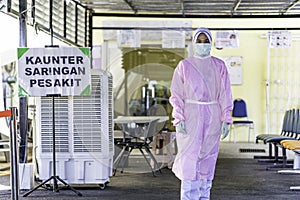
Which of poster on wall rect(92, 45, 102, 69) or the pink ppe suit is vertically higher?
poster on wall rect(92, 45, 102, 69)

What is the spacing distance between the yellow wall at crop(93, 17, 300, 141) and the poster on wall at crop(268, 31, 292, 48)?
2.89 ft

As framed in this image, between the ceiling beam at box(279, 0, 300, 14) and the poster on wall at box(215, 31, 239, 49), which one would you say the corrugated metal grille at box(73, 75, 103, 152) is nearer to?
the ceiling beam at box(279, 0, 300, 14)

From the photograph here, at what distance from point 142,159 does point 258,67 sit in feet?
14.1

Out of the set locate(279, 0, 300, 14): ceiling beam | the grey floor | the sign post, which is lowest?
the grey floor

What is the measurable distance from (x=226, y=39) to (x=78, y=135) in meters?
5.37

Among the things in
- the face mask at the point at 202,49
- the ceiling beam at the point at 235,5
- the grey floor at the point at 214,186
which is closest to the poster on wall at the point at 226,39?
the ceiling beam at the point at 235,5

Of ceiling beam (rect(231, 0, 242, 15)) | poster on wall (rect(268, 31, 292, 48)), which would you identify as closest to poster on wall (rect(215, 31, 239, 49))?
ceiling beam (rect(231, 0, 242, 15))

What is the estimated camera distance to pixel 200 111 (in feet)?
12.2

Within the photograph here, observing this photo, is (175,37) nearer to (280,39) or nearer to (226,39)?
(226,39)

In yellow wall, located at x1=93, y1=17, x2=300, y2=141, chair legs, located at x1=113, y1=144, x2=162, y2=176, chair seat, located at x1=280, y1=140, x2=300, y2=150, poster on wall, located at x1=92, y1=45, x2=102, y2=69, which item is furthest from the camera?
yellow wall, located at x1=93, y1=17, x2=300, y2=141

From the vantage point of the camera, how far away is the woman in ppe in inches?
146

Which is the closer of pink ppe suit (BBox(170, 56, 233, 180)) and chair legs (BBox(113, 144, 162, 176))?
pink ppe suit (BBox(170, 56, 233, 180))

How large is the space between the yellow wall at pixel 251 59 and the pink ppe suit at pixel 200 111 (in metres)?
6.45

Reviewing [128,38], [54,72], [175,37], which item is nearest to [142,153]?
[54,72]
